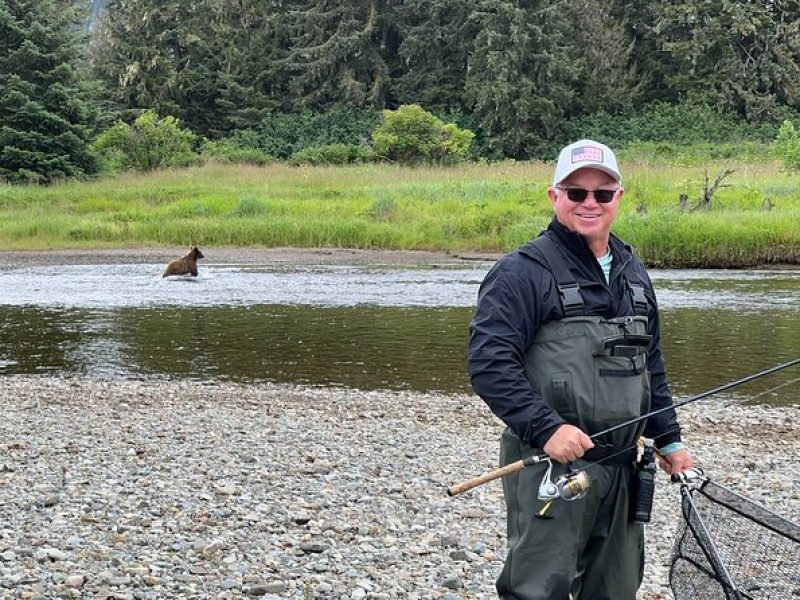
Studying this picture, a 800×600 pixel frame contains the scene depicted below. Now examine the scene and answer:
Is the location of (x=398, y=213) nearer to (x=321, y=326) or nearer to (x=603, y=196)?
(x=321, y=326)

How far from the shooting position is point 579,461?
326cm

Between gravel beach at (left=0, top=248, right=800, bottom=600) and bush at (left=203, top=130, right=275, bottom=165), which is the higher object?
bush at (left=203, top=130, right=275, bottom=165)

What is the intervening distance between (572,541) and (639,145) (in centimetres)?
4941

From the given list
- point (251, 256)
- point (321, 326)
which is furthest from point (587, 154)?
point (251, 256)

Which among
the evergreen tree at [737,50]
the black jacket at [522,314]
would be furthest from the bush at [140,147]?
the black jacket at [522,314]

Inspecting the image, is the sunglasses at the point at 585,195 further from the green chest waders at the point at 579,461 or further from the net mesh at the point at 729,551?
the net mesh at the point at 729,551

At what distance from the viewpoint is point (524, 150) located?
183 feet

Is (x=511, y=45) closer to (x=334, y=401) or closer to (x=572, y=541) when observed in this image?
(x=334, y=401)

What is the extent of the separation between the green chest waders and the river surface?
7.74 metres

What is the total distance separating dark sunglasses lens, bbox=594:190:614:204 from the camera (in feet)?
11.0

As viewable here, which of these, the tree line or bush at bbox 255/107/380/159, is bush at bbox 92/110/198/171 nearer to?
bush at bbox 255/107/380/159

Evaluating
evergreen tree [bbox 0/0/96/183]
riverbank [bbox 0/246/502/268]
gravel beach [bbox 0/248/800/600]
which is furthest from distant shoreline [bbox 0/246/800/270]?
gravel beach [bbox 0/248/800/600]

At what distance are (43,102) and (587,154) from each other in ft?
127

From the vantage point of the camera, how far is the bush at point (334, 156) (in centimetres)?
4712
